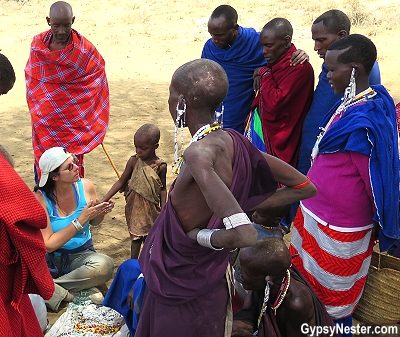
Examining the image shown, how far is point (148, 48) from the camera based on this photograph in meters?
13.4

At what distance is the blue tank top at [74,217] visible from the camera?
3.97m

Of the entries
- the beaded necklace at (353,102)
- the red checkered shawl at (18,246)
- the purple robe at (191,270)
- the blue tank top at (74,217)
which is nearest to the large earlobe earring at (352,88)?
the beaded necklace at (353,102)

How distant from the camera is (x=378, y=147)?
10.3ft

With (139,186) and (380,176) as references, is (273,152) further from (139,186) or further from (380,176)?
(380,176)

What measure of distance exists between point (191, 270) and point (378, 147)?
4.70 feet

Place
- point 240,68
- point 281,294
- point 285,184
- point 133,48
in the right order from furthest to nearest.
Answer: point 133,48
point 240,68
point 281,294
point 285,184

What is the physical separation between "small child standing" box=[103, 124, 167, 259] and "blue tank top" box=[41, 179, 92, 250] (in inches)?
13.4

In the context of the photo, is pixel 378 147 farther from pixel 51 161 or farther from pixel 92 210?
pixel 51 161

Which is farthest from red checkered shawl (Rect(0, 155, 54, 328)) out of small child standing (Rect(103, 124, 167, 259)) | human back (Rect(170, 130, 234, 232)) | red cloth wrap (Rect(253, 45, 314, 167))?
red cloth wrap (Rect(253, 45, 314, 167))

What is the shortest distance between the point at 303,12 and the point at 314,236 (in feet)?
42.5

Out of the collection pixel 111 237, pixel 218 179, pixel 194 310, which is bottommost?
pixel 111 237

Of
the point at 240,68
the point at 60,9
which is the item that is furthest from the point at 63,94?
the point at 240,68

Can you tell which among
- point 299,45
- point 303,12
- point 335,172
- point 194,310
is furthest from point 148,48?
point 194,310

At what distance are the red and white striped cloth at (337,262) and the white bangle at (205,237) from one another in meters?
1.41
